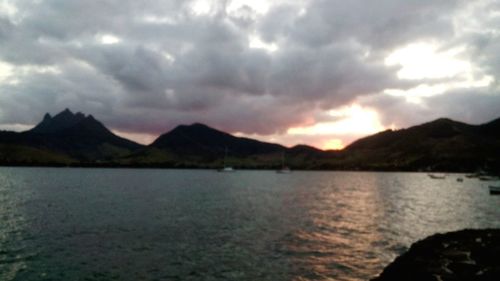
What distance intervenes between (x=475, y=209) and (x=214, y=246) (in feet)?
250

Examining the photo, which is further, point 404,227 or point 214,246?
point 404,227

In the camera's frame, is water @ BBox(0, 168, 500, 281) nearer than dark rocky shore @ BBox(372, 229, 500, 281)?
No

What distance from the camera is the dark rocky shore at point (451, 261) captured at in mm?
23812

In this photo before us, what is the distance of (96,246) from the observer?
43.7 metres

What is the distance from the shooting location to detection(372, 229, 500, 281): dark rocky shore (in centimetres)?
2381

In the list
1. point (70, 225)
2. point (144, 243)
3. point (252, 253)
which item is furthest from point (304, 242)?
point (70, 225)

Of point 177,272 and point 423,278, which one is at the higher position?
point 423,278

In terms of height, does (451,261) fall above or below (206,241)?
above

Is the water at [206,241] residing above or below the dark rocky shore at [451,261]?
below

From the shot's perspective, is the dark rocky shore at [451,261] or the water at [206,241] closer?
the dark rocky shore at [451,261]

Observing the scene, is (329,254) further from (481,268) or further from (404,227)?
(404,227)

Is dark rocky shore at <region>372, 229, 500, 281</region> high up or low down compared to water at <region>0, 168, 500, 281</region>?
up

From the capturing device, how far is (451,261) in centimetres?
2766

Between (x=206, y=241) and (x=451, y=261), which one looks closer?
(x=451, y=261)
